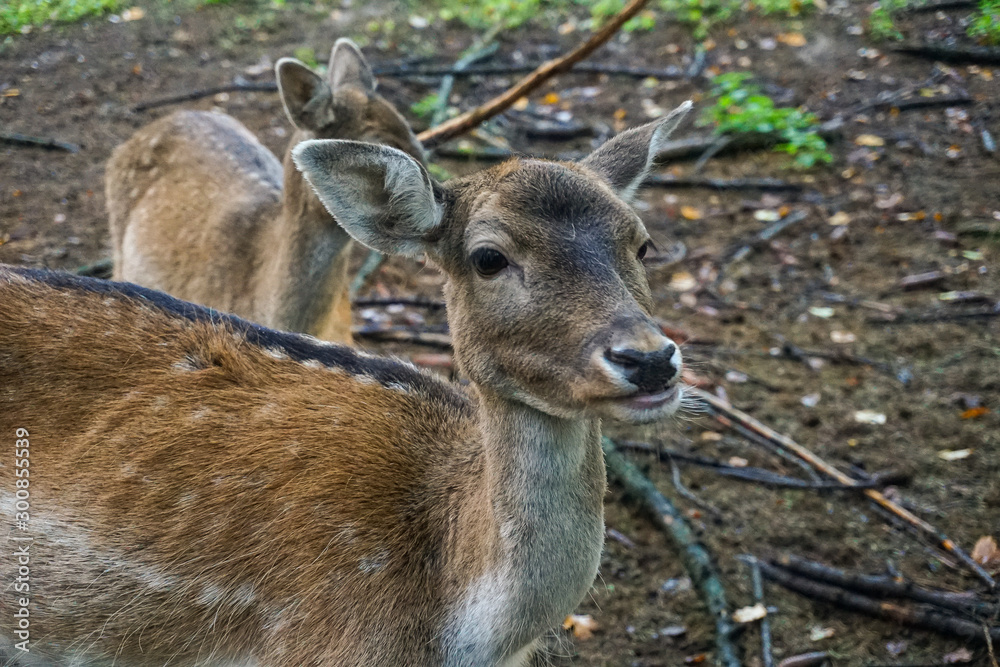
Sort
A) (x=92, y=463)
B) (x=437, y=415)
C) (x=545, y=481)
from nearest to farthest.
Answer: (x=545, y=481), (x=92, y=463), (x=437, y=415)

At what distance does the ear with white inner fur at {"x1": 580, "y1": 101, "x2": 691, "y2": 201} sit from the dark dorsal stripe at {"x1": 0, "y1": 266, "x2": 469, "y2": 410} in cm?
98

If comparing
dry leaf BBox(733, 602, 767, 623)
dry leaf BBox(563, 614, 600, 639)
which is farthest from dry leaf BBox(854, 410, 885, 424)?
dry leaf BBox(563, 614, 600, 639)

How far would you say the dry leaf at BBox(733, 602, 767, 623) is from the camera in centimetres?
397

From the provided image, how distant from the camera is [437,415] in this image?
120 inches

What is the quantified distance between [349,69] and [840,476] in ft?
12.1

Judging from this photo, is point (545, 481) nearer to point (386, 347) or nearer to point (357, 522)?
point (357, 522)

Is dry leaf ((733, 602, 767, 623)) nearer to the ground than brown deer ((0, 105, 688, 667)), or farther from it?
nearer to the ground

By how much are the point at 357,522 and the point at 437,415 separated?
523mm

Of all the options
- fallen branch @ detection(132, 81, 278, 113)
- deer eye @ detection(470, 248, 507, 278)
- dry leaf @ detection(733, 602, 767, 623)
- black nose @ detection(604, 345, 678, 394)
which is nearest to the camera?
black nose @ detection(604, 345, 678, 394)

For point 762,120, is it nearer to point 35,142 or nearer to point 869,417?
point 869,417

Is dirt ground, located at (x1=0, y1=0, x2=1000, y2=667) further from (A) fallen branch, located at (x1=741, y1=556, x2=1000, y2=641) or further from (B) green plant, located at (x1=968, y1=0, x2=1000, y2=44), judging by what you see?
(B) green plant, located at (x1=968, y1=0, x2=1000, y2=44)

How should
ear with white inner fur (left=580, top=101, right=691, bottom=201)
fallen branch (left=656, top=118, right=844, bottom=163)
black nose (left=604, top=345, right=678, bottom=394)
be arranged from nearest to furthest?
black nose (left=604, top=345, right=678, bottom=394) → ear with white inner fur (left=580, top=101, right=691, bottom=201) → fallen branch (left=656, top=118, right=844, bottom=163)

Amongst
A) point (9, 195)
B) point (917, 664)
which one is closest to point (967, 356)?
point (917, 664)

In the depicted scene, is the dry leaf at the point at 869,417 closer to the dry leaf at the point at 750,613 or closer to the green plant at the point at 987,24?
the dry leaf at the point at 750,613
